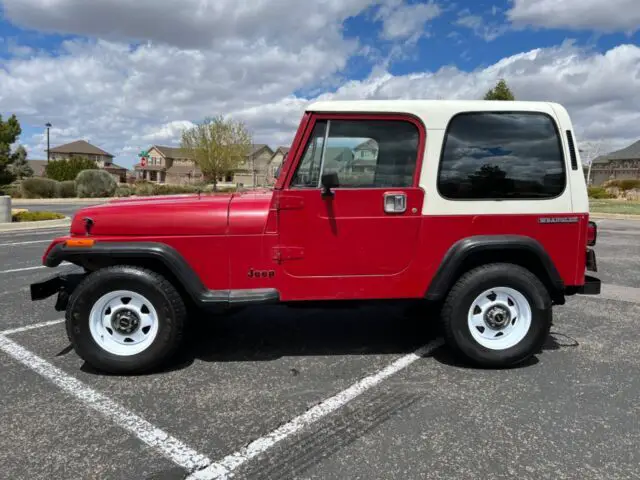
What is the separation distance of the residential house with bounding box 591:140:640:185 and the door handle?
8010 centimetres

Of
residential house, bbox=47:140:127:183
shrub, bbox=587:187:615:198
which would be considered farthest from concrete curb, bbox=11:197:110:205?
residential house, bbox=47:140:127:183

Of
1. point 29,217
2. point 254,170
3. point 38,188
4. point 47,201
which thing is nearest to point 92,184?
point 47,201

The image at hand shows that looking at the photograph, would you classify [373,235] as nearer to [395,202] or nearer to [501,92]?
[395,202]

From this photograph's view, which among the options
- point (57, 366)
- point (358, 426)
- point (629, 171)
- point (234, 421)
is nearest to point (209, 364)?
point (234, 421)

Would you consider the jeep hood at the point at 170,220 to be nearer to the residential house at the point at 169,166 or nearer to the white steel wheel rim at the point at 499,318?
the white steel wheel rim at the point at 499,318

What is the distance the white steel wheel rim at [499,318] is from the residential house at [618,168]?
79535mm

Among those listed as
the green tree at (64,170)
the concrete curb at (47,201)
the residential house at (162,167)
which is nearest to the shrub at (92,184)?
the concrete curb at (47,201)

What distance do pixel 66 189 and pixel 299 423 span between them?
3456 centimetres

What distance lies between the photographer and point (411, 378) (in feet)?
10.8

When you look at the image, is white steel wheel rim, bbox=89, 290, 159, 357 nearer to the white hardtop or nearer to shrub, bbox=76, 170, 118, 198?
the white hardtop

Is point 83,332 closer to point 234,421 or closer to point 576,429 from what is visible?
point 234,421

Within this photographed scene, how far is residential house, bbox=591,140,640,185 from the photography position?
241 feet

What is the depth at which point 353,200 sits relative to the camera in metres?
3.30

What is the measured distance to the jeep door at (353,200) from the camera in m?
3.30
